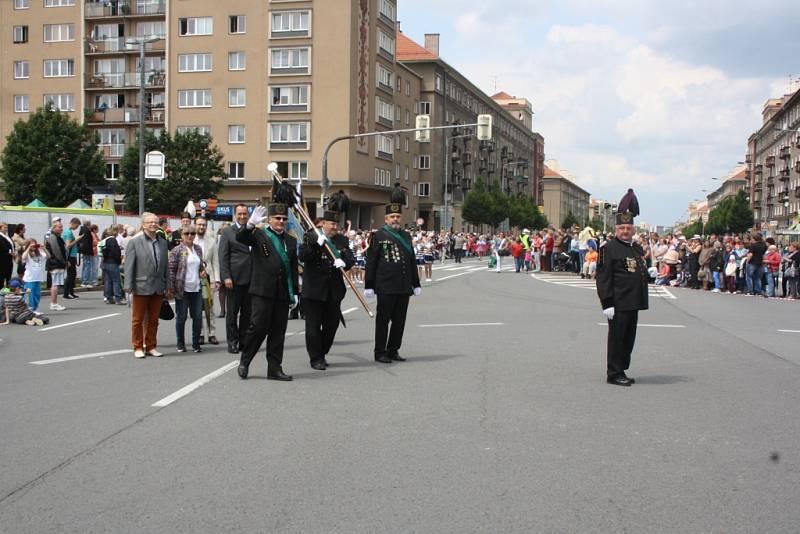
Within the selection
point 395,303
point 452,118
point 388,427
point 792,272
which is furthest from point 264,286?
point 452,118

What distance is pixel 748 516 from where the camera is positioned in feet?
15.2

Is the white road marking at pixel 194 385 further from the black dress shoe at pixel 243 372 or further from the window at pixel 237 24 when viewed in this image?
the window at pixel 237 24

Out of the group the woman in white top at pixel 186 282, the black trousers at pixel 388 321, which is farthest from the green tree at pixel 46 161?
the black trousers at pixel 388 321

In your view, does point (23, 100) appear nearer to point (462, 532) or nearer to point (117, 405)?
point (117, 405)

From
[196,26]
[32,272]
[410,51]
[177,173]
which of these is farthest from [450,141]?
[32,272]

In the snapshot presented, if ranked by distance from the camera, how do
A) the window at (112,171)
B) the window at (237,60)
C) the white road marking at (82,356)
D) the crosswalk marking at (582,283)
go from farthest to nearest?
1. the window at (112,171)
2. the window at (237,60)
3. the crosswalk marking at (582,283)
4. the white road marking at (82,356)

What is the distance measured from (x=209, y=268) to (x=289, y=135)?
46799 mm

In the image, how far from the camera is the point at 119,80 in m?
62.2

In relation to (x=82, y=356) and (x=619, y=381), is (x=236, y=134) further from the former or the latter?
(x=619, y=381)

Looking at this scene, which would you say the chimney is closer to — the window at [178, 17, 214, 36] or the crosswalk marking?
the window at [178, 17, 214, 36]

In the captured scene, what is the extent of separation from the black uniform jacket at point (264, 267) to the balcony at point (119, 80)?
55.3 m

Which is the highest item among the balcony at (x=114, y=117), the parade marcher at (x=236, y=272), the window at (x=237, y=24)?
the window at (x=237, y=24)

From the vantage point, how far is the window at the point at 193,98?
194ft

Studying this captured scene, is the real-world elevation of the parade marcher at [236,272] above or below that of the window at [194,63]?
below
